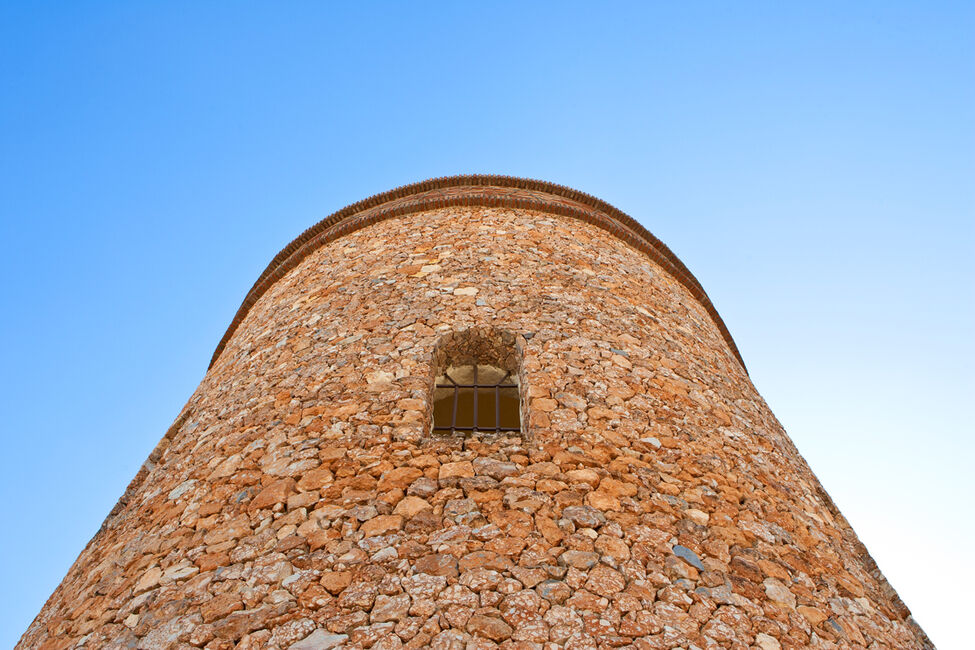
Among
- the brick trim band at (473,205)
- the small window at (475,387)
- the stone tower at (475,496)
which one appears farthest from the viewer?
the brick trim band at (473,205)

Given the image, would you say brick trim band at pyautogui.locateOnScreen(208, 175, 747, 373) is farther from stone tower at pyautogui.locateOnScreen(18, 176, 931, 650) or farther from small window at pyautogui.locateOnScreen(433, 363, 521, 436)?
small window at pyautogui.locateOnScreen(433, 363, 521, 436)

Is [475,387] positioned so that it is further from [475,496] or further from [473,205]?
[473,205]

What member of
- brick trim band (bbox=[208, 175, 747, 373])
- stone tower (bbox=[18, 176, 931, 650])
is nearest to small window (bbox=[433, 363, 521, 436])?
stone tower (bbox=[18, 176, 931, 650])

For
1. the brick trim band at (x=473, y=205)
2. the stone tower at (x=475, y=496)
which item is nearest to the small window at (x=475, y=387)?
the stone tower at (x=475, y=496)

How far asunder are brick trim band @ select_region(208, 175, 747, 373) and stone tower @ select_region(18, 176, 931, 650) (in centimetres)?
97

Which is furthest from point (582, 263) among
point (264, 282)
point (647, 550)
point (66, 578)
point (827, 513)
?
point (66, 578)

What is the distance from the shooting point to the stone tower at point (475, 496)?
10.3ft

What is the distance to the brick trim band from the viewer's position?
6.98m

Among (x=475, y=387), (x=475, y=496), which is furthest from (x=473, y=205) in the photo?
(x=475, y=496)

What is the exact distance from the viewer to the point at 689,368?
5152mm

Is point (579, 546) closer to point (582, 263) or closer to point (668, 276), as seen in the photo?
point (582, 263)

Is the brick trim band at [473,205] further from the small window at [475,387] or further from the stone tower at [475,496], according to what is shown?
the small window at [475,387]

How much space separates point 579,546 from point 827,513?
2224mm

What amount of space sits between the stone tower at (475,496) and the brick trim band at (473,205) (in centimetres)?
97
